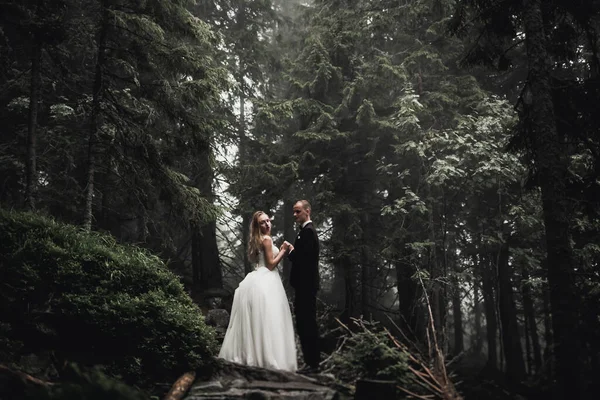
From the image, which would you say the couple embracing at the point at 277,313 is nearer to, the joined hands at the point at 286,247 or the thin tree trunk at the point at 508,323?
the joined hands at the point at 286,247

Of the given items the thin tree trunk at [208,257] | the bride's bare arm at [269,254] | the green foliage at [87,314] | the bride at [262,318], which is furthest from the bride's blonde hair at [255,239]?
the thin tree trunk at [208,257]

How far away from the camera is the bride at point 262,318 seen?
6184 millimetres

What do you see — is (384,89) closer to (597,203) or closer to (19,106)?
(597,203)

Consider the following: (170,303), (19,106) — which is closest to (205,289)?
(19,106)

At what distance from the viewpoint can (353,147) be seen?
1505cm

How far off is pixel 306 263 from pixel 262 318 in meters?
1.07

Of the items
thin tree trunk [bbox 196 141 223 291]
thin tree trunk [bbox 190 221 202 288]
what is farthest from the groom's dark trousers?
thin tree trunk [bbox 190 221 202 288]

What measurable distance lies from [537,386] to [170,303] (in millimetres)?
5692

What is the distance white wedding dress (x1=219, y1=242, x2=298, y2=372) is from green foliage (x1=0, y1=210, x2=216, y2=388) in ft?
1.58

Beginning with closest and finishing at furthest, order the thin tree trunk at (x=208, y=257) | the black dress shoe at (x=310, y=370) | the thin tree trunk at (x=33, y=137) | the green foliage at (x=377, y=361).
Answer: the green foliage at (x=377, y=361) → the black dress shoe at (x=310, y=370) → the thin tree trunk at (x=33, y=137) → the thin tree trunk at (x=208, y=257)

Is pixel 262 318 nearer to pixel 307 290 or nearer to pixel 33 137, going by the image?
pixel 307 290

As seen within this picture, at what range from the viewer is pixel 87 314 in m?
5.60

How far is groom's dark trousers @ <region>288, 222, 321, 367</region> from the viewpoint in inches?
244

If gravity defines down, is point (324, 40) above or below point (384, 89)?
above
